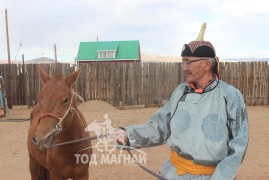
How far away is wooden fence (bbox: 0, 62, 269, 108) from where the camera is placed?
15.1m

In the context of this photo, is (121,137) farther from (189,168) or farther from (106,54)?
(106,54)

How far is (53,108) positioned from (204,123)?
5.33 ft

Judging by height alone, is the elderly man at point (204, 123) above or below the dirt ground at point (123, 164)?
above

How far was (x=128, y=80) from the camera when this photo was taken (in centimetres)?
1512

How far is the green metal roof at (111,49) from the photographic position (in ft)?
110

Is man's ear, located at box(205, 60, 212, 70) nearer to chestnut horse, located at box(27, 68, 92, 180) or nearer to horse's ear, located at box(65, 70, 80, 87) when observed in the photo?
chestnut horse, located at box(27, 68, 92, 180)

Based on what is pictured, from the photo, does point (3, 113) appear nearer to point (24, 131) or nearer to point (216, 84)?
point (24, 131)

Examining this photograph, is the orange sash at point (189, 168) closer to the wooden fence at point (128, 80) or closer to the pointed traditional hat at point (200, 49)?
the pointed traditional hat at point (200, 49)

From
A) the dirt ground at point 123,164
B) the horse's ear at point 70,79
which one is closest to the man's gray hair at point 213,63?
the horse's ear at point 70,79

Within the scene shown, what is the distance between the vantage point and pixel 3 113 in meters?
12.8

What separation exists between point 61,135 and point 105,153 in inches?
160

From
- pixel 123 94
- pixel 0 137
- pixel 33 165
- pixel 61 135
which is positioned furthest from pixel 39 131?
pixel 123 94

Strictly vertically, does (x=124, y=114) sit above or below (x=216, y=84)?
below

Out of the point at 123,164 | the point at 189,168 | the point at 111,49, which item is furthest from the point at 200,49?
the point at 111,49
